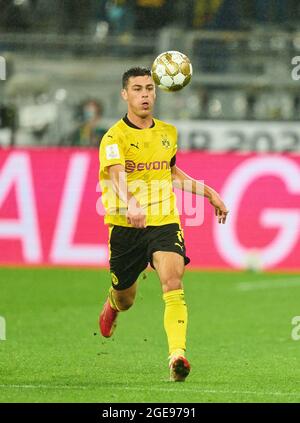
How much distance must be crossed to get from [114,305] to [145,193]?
1329mm

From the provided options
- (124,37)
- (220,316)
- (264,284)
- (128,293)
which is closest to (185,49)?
(124,37)

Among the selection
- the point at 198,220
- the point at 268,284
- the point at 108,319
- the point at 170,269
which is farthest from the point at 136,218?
the point at 198,220

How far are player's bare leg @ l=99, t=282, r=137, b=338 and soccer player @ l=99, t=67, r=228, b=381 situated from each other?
24 centimetres

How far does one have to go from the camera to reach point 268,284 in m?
16.6

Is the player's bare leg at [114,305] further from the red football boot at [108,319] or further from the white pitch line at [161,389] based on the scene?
the white pitch line at [161,389]

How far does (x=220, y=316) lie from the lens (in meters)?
13.3

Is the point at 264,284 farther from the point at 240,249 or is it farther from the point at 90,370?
the point at 90,370

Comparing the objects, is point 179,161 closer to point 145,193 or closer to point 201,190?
point 201,190

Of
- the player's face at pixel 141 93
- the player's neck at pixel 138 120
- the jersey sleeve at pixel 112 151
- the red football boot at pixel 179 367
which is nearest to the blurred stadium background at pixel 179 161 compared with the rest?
the red football boot at pixel 179 367

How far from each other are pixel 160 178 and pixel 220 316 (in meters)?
4.82

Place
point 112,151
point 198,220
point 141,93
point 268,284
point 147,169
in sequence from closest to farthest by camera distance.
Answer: point 112,151
point 141,93
point 147,169
point 268,284
point 198,220

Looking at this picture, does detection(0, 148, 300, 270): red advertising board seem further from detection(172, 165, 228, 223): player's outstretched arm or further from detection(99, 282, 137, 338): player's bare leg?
detection(172, 165, 228, 223): player's outstretched arm

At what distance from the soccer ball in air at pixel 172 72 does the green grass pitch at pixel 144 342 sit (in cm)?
218

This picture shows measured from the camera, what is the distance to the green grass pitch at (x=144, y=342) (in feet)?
25.0
